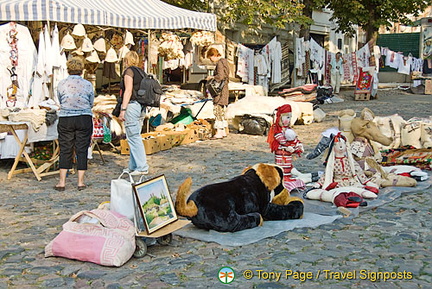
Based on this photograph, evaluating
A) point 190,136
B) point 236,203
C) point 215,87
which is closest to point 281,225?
point 236,203

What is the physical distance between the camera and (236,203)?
573 centimetres

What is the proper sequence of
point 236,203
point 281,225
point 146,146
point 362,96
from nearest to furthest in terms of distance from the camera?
1. point 236,203
2. point 281,225
3. point 146,146
4. point 362,96

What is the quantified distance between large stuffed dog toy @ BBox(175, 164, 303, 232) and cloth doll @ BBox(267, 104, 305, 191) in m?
1.34

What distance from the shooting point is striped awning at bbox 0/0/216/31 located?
10289mm

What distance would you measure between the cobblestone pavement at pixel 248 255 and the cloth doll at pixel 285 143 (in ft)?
4.10

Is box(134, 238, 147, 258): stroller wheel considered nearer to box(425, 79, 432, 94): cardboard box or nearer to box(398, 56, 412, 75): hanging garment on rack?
box(425, 79, 432, 94): cardboard box

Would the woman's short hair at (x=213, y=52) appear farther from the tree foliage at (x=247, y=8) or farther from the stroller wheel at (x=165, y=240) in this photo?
the stroller wheel at (x=165, y=240)

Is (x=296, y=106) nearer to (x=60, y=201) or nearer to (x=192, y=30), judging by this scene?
(x=192, y=30)

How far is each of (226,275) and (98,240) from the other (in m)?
1.11

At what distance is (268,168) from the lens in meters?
6.14

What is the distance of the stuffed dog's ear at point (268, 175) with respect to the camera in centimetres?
607

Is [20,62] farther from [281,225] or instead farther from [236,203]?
[281,225]

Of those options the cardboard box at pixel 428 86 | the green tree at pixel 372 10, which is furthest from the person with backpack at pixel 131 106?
the cardboard box at pixel 428 86

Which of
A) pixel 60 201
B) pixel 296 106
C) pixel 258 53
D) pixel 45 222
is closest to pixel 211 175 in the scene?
pixel 60 201
